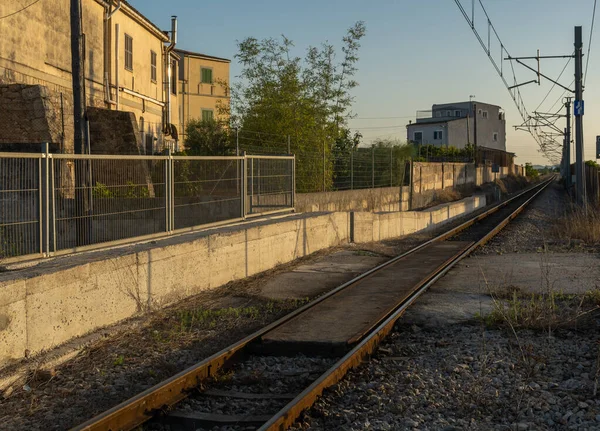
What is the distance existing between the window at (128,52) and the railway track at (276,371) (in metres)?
17.3

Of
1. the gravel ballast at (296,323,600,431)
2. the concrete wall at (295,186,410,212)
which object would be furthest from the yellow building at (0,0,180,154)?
the gravel ballast at (296,323,600,431)

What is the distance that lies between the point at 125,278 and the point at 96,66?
1630 centimetres

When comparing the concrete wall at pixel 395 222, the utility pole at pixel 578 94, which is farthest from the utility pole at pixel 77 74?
the utility pole at pixel 578 94

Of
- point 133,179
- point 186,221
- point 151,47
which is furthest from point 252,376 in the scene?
point 151,47

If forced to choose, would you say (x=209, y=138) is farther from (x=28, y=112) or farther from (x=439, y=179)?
(x=439, y=179)

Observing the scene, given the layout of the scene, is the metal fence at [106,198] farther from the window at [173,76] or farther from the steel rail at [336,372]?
the window at [173,76]

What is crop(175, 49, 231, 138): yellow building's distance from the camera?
1750 inches

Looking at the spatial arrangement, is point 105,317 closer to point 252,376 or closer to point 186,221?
point 252,376

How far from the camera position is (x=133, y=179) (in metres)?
10.4

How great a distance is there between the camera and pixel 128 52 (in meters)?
26.1

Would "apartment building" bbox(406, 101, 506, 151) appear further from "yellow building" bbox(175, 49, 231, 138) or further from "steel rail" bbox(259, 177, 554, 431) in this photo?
"steel rail" bbox(259, 177, 554, 431)

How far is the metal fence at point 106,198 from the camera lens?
8242 millimetres

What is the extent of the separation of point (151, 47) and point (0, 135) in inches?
492

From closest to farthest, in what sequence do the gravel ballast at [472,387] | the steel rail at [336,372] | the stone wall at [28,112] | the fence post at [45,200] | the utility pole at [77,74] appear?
the steel rail at [336,372]
the gravel ballast at [472,387]
the fence post at [45,200]
the utility pole at [77,74]
the stone wall at [28,112]
